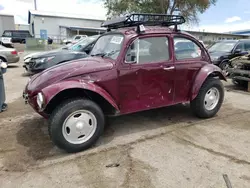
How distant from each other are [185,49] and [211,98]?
118 cm

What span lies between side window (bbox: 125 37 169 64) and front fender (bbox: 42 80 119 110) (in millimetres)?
703

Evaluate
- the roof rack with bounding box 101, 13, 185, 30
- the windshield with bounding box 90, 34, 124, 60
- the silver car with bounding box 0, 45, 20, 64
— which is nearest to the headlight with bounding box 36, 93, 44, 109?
the windshield with bounding box 90, 34, 124, 60

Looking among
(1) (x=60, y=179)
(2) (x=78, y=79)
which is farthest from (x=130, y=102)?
(1) (x=60, y=179)

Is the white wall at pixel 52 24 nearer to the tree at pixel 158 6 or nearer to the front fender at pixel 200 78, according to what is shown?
the tree at pixel 158 6

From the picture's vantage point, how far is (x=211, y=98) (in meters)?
4.80

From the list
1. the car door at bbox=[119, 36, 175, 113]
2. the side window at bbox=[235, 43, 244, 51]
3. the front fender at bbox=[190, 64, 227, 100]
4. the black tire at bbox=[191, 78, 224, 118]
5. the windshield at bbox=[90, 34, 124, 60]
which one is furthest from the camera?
the side window at bbox=[235, 43, 244, 51]

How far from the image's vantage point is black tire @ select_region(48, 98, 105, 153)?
10.6ft

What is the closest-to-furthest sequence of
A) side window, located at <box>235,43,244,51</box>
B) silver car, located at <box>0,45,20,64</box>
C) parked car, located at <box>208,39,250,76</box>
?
1. parked car, located at <box>208,39,250,76</box>
2. side window, located at <box>235,43,244,51</box>
3. silver car, located at <box>0,45,20,64</box>

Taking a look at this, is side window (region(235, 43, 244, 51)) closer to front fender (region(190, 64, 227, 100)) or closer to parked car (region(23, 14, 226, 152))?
parked car (region(23, 14, 226, 152))

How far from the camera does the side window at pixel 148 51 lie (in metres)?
3.87

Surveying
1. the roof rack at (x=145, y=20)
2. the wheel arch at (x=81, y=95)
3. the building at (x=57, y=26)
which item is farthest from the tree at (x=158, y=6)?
the wheel arch at (x=81, y=95)

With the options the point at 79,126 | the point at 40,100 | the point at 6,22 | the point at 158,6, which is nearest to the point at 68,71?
the point at 40,100

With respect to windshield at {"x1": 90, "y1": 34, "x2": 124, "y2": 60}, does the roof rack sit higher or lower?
higher

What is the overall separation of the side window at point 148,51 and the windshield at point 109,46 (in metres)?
0.24
